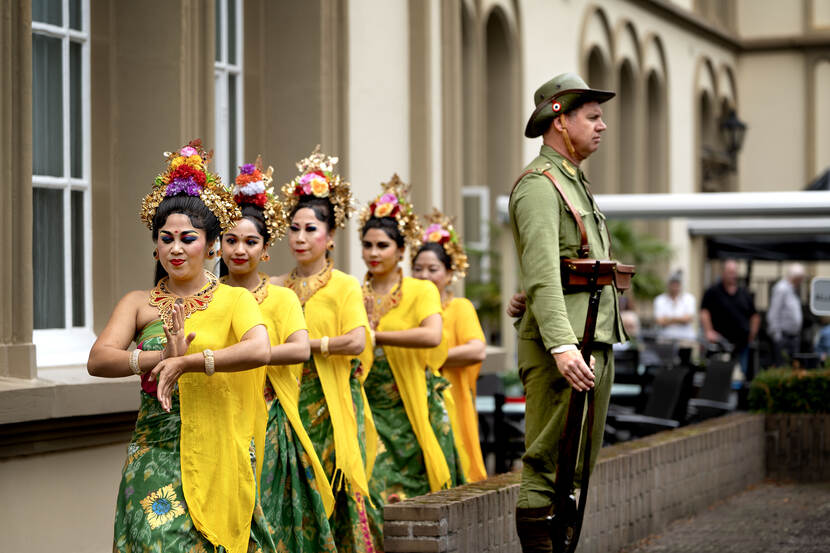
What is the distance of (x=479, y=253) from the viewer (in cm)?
1775

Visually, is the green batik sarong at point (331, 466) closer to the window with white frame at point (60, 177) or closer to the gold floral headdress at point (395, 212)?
the gold floral headdress at point (395, 212)

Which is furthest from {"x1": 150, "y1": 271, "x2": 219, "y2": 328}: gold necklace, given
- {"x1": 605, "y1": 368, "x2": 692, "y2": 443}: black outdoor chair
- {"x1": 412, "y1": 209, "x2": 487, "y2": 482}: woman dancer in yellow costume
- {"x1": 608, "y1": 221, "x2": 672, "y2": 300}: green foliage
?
{"x1": 608, "y1": 221, "x2": 672, "y2": 300}: green foliage

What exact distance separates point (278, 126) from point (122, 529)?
6.29m

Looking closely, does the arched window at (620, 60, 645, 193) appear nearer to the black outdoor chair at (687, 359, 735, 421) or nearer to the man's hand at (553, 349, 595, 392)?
the black outdoor chair at (687, 359, 735, 421)

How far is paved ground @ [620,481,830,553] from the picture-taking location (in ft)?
25.9

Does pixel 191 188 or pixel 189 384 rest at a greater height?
pixel 191 188

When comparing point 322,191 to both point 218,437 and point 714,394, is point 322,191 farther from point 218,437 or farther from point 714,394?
point 714,394

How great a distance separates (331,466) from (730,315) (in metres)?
12.8

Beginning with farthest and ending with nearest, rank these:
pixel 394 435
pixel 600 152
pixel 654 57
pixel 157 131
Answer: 1. pixel 654 57
2. pixel 600 152
3. pixel 157 131
4. pixel 394 435

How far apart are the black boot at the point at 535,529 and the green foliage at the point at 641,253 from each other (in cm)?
1557

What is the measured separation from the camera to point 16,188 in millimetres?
7602

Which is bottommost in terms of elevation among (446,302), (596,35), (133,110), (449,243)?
(446,302)

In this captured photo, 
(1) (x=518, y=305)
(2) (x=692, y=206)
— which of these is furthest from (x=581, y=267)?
(2) (x=692, y=206)

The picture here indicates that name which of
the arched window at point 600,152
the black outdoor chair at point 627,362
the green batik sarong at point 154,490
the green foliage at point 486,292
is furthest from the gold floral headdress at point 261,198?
the arched window at point 600,152
